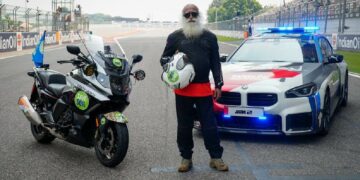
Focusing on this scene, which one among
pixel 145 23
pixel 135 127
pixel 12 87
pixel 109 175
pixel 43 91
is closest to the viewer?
pixel 109 175

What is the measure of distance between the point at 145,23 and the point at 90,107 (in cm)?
13657

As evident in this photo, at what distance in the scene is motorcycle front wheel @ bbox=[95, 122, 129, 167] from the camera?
202 inches

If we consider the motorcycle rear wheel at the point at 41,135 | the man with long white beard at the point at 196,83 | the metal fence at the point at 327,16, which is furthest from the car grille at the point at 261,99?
the metal fence at the point at 327,16

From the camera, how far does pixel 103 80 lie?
17.1ft

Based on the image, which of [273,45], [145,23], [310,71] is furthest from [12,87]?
[145,23]

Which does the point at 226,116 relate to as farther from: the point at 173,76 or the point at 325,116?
the point at 173,76

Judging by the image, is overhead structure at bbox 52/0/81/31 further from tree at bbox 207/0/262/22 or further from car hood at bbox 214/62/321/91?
tree at bbox 207/0/262/22

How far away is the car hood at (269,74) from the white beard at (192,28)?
5.21 feet

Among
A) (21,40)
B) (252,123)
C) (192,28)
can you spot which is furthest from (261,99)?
(21,40)

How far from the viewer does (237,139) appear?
674 centimetres

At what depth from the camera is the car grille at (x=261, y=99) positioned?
20.9 ft

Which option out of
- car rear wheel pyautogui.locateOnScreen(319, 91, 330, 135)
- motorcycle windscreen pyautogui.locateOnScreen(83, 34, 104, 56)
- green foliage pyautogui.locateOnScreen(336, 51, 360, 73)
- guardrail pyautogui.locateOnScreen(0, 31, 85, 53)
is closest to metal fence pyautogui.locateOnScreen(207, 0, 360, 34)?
green foliage pyautogui.locateOnScreen(336, 51, 360, 73)

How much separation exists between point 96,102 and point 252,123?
2.15 meters

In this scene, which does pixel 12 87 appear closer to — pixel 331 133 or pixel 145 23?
pixel 331 133
